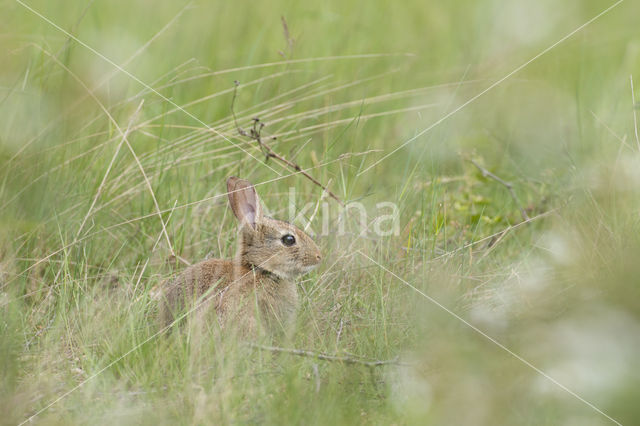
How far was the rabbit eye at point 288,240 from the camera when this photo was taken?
407cm

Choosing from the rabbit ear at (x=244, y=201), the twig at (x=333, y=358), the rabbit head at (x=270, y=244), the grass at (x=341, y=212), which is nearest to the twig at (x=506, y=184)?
the grass at (x=341, y=212)

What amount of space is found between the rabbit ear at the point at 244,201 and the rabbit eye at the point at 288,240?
0.56ft

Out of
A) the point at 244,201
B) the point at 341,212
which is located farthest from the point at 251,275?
the point at 341,212

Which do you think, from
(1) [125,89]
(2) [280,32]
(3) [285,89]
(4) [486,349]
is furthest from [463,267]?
(2) [280,32]

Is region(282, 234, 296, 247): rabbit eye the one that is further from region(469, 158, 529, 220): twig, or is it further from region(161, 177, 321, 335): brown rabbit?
region(469, 158, 529, 220): twig

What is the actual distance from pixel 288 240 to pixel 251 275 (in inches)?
12.0

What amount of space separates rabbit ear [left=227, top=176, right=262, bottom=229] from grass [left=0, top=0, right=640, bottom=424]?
198 mm

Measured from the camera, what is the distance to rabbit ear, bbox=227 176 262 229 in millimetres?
3926

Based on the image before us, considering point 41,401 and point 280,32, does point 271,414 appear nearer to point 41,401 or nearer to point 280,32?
point 41,401

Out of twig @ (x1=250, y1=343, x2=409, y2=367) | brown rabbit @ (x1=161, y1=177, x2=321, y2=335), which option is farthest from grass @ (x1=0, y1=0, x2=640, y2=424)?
brown rabbit @ (x1=161, y1=177, x2=321, y2=335)

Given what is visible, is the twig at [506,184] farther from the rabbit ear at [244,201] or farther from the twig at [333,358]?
→ the twig at [333,358]

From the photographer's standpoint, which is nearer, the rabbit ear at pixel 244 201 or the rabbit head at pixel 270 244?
the rabbit ear at pixel 244 201

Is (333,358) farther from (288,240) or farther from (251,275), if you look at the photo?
(288,240)

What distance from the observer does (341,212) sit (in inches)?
168
